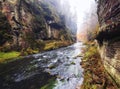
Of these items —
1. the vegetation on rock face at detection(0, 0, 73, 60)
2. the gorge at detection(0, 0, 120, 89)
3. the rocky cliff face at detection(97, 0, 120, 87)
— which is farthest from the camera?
the vegetation on rock face at detection(0, 0, 73, 60)

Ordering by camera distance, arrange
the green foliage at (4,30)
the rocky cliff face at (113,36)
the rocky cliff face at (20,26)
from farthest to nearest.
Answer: the rocky cliff face at (20,26) < the green foliage at (4,30) < the rocky cliff face at (113,36)

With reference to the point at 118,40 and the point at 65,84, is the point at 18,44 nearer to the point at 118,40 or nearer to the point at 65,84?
the point at 65,84

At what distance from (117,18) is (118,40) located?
304 centimetres

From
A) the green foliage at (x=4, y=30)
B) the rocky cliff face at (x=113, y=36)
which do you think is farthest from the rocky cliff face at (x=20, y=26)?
the rocky cliff face at (x=113, y=36)

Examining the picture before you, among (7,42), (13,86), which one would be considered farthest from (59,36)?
(13,86)

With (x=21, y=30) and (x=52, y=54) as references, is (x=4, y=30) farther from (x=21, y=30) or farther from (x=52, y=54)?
(x=52, y=54)

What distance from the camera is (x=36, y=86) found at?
94.2 feet

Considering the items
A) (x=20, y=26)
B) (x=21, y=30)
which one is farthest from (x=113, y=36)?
(x=20, y=26)

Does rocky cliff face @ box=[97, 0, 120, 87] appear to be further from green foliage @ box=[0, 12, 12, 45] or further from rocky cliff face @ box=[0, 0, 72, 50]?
green foliage @ box=[0, 12, 12, 45]

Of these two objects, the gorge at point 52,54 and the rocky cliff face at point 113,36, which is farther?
the gorge at point 52,54

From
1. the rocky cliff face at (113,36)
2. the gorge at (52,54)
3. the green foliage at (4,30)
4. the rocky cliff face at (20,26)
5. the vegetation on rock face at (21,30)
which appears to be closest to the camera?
the rocky cliff face at (113,36)

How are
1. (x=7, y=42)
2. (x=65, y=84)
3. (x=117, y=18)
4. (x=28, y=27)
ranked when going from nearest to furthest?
(x=117, y=18) → (x=65, y=84) → (x=7, y=42) → (x=28, y=27)

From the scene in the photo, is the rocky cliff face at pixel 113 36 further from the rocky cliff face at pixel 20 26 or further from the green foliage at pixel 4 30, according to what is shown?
the green foliage at pixel 4 30

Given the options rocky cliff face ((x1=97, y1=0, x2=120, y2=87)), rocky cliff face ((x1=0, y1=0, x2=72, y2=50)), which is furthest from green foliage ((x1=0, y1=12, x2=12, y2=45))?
rocky cliff face ((x1=97, y1=0, x2=120, y2=87))
